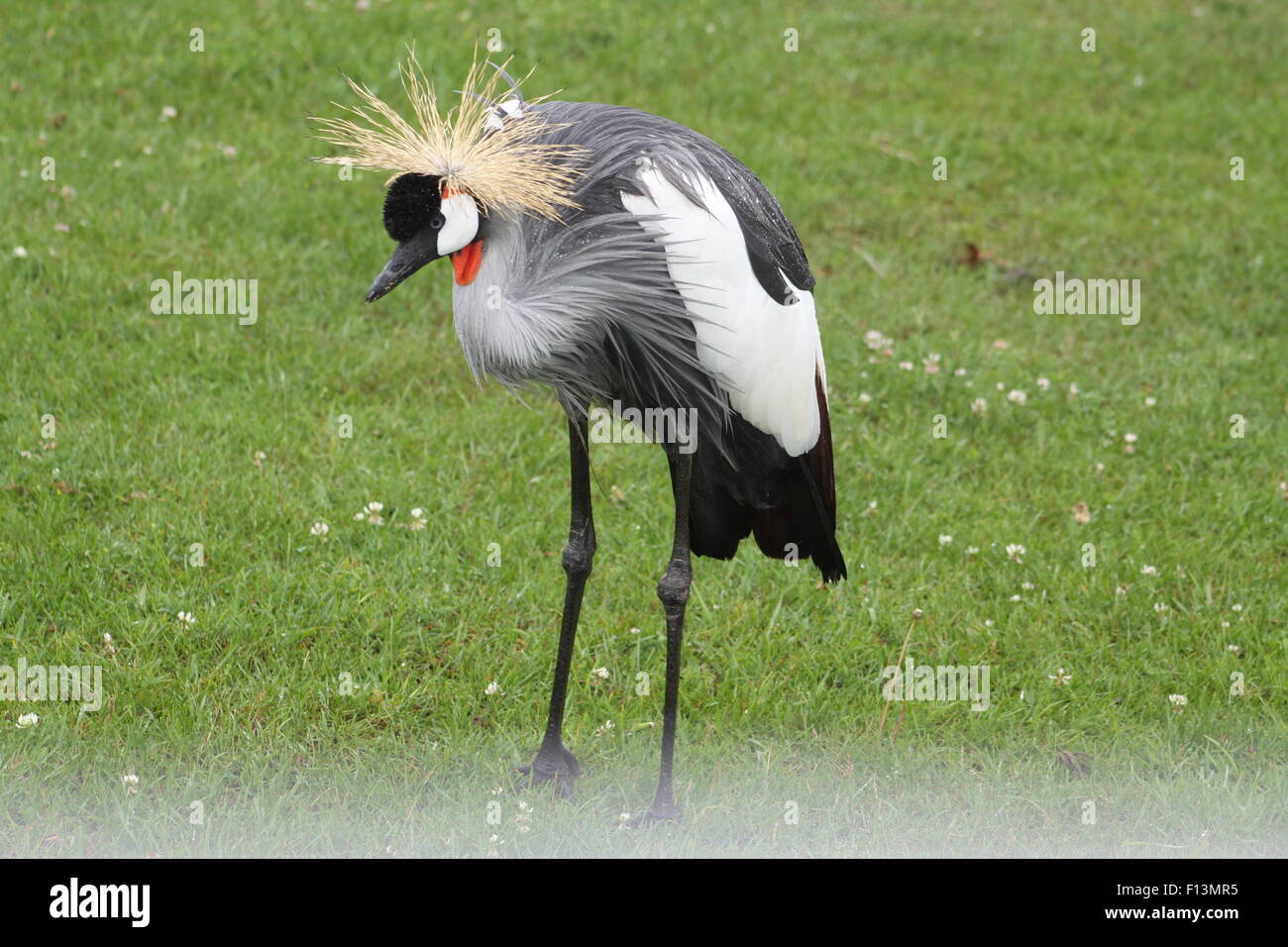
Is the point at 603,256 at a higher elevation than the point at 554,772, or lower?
higher

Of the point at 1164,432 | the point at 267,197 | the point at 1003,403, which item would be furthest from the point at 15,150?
the point at 1164,432

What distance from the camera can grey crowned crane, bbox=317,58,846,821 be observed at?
322 cm

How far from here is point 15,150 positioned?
720 cm

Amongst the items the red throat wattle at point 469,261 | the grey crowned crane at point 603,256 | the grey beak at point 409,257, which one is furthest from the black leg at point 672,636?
the grey beak at point 409,257

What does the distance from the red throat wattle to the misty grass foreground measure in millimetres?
1572

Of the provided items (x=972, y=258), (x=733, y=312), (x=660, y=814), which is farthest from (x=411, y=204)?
(x=972, y=258)

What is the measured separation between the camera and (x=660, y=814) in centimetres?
387

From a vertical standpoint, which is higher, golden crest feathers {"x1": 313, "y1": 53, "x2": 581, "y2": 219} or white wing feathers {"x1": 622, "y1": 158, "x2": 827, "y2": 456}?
golden crest feathers {"x1": 313, "y1": 53, "x2": 581, "y2": 219}

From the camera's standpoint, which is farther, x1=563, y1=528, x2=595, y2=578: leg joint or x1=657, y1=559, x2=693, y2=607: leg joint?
x1=563, y1=528, x2=595, y2=578: leg joint

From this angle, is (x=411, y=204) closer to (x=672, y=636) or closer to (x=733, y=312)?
(x=733, y=312)

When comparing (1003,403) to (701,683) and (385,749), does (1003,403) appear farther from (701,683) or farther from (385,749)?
(385,749)

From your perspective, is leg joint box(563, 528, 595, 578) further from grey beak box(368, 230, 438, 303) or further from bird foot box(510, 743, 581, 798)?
grey beak box(368, 230, 438, 303)

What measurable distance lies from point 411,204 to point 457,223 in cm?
12

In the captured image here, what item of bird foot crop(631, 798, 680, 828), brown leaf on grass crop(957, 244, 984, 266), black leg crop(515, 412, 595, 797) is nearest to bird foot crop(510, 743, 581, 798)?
black leg crop(515, 412, 595, 797)
